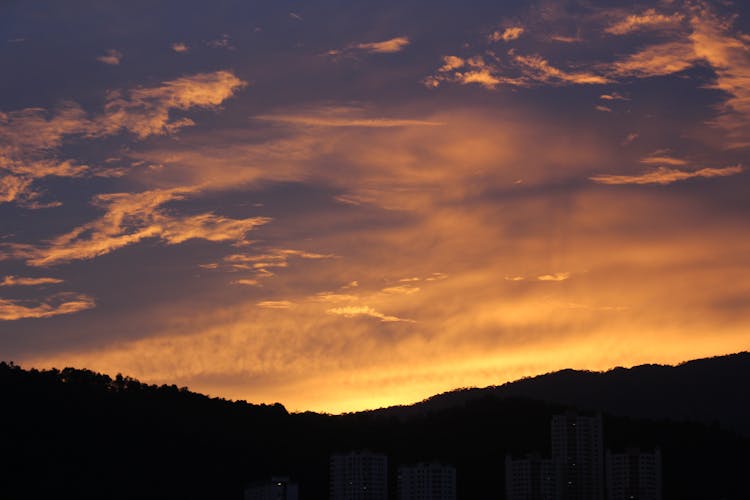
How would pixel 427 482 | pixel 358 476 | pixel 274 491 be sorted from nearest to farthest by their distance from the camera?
pixel 274 491, pixel 427 482, pixel 358 476

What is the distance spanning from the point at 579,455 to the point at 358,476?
44.6 ft

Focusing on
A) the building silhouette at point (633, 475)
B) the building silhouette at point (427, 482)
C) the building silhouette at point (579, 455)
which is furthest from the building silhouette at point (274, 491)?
the building silhouette at point (633, 475)

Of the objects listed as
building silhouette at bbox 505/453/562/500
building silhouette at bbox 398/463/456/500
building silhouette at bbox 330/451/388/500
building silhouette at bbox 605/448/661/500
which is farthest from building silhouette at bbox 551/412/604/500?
building silhouette at bbox 330/451/388/500

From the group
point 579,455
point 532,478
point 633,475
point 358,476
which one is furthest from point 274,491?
point 633,475

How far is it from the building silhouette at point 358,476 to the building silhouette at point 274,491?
5.82m

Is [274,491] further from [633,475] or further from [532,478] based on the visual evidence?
[633,475]

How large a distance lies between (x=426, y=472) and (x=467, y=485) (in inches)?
407

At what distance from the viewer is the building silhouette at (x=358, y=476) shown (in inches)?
3725

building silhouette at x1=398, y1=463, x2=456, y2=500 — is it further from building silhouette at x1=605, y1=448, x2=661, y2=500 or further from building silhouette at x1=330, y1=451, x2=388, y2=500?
building silhouette at x1=605, y1=448, x2=661, y2=500

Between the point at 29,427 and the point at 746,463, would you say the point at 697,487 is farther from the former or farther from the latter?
the point at 29,427

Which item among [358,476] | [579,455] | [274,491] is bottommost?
[274,491]

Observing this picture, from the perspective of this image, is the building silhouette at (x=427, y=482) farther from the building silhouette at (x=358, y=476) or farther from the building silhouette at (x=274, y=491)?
the building silhouette at (x=274, y=491)

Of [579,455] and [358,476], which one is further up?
[579,455]

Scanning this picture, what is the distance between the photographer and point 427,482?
3696 inches
